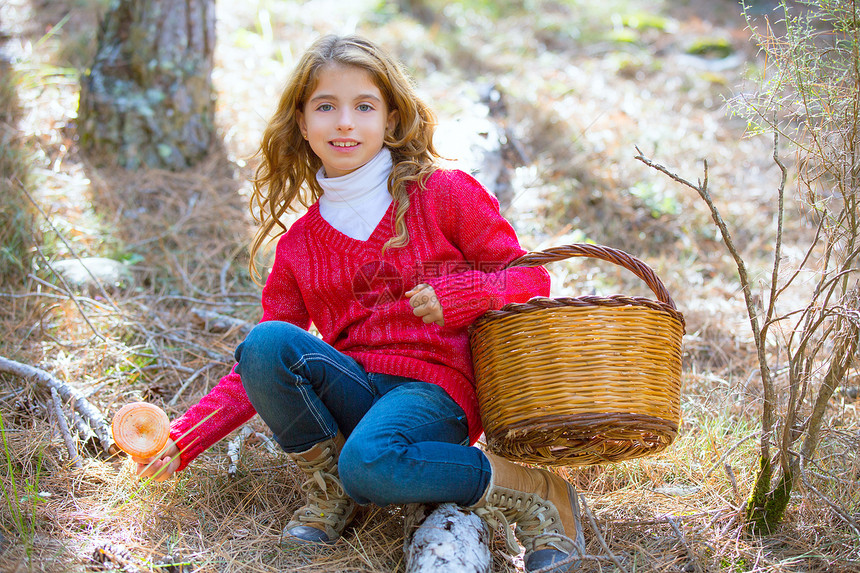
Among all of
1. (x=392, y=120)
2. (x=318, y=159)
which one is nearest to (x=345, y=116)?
(x=392, y=120)

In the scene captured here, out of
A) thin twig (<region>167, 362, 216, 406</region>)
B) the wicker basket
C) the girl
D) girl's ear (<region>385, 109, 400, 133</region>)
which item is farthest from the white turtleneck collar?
thin twig (<region>167, 362, 216, 406</region>)

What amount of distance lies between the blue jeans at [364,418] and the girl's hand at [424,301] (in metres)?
0.21

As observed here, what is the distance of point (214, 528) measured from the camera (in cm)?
Result: 179

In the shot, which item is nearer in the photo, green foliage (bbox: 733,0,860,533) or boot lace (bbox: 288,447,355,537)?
green foliage (bbox: 733,0,860,533)

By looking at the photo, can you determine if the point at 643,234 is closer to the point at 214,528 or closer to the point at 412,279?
the point at 412,279

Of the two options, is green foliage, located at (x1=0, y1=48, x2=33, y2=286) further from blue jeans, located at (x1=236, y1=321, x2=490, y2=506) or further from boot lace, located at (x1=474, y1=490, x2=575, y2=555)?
boot lace, located at (x1=474, y1=490, x2=575, y2=555)

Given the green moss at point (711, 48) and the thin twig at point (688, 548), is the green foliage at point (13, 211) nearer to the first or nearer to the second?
the thin twig at point (688, 548)

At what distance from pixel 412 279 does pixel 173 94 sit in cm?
236

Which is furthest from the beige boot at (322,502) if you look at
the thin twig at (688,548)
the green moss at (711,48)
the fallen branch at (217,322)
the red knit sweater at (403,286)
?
the green moss at (711,48)

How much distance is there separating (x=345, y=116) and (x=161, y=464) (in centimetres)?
105

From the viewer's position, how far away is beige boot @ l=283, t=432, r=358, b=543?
1.77 m

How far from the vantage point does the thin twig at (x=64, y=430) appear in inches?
77.9

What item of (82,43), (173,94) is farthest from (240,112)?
(82,43)

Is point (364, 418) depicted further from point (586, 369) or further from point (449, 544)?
point (586, 369)
